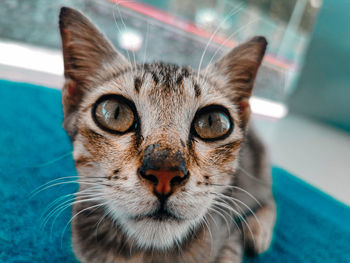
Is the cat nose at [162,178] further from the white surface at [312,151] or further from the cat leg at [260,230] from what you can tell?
the white surface at [312,151]

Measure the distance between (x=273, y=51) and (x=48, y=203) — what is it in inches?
54.0

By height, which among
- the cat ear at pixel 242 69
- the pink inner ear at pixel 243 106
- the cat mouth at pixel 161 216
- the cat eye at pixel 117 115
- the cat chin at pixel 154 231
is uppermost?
the cat ear at pixel 242 69

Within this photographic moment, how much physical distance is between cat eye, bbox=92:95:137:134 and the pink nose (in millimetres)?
130

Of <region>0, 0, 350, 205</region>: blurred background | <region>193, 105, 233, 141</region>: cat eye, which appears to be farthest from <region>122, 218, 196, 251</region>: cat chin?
<region>0, 0, 350, 205</region>: blurred background

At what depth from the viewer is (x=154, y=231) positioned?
48cm

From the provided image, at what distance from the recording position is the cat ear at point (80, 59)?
0.57 meters

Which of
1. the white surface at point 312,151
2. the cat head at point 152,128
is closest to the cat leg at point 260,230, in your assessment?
the cat head at point 152,128

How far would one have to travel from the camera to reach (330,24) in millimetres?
3021

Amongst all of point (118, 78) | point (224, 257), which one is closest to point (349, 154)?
point (224, 257)

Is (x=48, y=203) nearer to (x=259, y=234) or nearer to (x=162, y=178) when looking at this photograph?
(x=162, y=178)

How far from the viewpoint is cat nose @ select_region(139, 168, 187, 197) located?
0.43 m

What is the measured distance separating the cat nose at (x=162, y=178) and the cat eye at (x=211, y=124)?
0.14 metres

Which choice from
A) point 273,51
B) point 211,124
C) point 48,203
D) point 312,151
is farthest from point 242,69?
point 312,151

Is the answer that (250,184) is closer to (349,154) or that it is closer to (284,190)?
(284,190)
